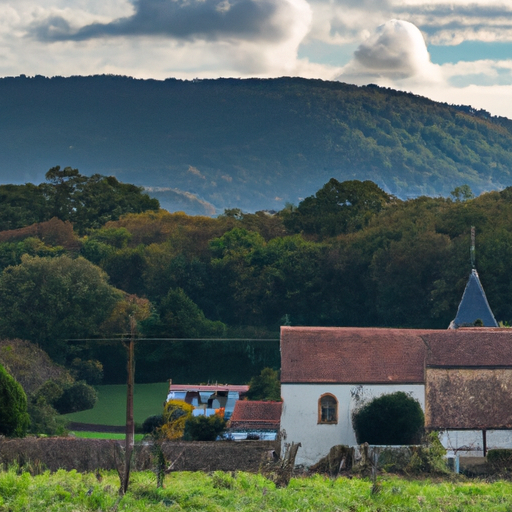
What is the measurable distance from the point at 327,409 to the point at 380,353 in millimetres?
2989

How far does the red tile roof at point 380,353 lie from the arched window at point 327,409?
595mm

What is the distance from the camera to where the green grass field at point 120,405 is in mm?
48312

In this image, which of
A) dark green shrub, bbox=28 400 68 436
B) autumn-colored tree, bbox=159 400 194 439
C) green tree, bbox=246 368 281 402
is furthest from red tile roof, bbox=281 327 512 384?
green tree, bbox=246 368 281 402

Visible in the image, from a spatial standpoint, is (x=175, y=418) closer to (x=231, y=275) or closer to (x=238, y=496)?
(x=238, y=496)

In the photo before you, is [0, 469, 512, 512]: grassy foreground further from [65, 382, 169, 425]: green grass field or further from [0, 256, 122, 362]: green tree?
[0, 256, 122, 362]: green tree

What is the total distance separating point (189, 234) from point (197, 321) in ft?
50.9

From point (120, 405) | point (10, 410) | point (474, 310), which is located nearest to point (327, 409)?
point (10, 410)

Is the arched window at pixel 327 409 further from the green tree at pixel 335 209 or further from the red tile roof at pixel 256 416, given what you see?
the green tree at pixel 335 209

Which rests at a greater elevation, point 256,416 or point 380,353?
point 380,353

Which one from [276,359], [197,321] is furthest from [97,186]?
[276,359]

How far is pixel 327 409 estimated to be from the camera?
1293 inches

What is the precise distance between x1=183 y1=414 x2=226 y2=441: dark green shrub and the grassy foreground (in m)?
14.8

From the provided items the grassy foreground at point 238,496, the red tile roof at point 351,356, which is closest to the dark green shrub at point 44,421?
the red tile roof at point 351,356

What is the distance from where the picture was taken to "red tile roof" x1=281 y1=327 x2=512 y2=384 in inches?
1304
